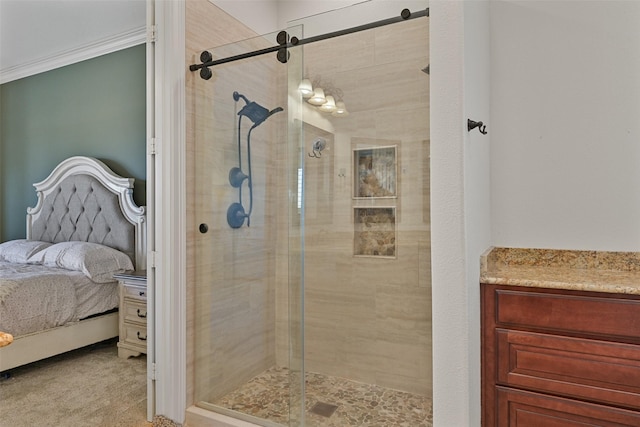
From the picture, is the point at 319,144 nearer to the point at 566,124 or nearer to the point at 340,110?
the point at 340,110

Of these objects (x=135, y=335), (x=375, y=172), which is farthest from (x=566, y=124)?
(x=135, y=335)

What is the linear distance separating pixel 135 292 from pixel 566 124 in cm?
300

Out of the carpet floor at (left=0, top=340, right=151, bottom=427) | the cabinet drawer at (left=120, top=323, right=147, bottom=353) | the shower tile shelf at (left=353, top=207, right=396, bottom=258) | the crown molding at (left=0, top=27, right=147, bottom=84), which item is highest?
the crown molding at (left=0, top=27, right=147, bottom=84)

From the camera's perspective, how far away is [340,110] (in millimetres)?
1986

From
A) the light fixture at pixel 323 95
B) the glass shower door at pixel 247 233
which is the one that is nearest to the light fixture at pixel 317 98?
the light fixture at pixel 323 95

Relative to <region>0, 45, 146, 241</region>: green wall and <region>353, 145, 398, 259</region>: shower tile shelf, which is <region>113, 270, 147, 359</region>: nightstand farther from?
<region>353, 145, 398, 259</region>: shower tile shelf

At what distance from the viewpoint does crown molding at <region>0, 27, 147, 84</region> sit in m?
3.60

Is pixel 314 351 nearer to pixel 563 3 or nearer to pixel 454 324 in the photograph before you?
pixel 454 324

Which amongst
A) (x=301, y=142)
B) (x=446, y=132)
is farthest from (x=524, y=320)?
(x=301, y=142)

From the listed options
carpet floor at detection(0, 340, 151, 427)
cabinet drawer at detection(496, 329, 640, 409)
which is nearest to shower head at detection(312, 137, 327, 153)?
cabinet drawer at detection(496, 329, 640, 409)

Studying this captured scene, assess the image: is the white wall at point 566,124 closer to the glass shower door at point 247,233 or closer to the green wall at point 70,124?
the glass shower door at point 247,233

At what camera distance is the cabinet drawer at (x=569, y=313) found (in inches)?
54.2

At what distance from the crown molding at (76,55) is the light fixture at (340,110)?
99.9 inches

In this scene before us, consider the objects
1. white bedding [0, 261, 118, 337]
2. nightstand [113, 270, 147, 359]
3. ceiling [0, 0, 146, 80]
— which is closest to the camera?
white bedding [0, 261, 118, 337]
